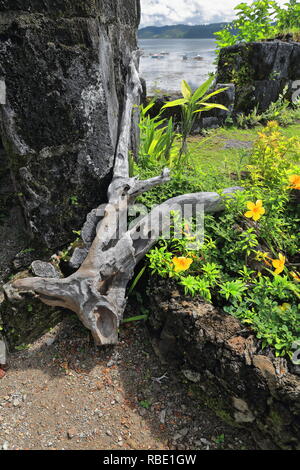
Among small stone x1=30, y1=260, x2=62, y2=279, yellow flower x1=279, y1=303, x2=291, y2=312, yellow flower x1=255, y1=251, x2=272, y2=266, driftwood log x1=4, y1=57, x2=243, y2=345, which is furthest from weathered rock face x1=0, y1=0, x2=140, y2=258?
yellow flower x1=279, y1=303, x2=291, y2=312

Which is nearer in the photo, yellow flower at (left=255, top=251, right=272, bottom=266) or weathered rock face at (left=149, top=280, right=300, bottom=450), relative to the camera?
weathered rock face at (left=149, top=280, right=300, bottom=450)

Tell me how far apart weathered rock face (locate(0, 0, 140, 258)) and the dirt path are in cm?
116

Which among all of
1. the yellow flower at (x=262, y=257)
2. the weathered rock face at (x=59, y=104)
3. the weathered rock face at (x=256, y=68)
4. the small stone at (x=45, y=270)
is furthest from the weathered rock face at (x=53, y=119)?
the weathered rock face at (x=256, y=68)

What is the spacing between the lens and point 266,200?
2.84m

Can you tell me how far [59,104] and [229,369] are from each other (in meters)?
2.41

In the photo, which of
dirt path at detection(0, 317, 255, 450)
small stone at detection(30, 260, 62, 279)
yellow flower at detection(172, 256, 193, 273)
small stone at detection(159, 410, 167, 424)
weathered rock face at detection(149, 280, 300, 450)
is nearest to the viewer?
weathered rock face at detection(149, 280, 300, 450)

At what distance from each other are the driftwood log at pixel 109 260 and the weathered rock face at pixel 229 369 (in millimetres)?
378

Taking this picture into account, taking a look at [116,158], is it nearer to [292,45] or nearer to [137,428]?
[137,428]

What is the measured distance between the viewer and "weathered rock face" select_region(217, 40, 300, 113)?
675 centimetres

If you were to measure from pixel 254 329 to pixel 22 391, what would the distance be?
175 centimetres

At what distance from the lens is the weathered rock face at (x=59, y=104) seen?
91.7 inches

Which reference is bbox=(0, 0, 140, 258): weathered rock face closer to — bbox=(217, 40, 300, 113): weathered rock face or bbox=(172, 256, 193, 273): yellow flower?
bbox=(172, 256, 193, 273): yellow flower

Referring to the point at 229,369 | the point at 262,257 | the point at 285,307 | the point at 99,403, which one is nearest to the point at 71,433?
the point at 99,403

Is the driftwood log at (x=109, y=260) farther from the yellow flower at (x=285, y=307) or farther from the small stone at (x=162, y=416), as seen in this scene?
the yellow flower at (x=285, y=307)
